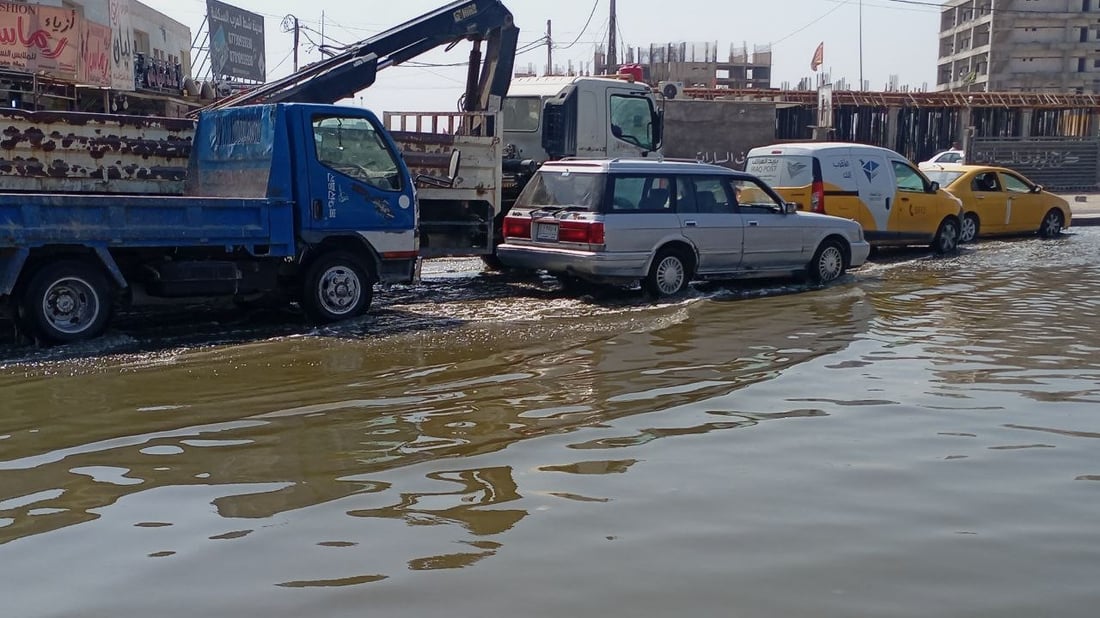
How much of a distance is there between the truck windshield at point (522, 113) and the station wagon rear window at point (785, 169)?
322 centimetres

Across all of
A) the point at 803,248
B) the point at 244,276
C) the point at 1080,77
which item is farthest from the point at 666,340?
the point at 1080,77

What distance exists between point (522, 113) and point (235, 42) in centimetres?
3944

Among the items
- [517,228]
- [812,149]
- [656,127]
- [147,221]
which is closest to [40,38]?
[656,127]

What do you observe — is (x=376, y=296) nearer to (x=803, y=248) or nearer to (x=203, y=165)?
(x=203, y=165)

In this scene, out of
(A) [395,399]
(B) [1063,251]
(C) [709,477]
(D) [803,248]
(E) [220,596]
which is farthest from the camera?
(B) [1063,251]

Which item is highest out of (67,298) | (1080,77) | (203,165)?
(1080,77)

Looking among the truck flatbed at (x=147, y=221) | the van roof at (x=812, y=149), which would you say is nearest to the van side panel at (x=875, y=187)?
the van roof at (x=812, y=149)

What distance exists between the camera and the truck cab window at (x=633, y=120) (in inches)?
612

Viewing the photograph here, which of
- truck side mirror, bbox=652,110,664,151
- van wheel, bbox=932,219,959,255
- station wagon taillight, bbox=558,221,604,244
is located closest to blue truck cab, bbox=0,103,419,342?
station wagon taillight, bbox=558,221,604,244

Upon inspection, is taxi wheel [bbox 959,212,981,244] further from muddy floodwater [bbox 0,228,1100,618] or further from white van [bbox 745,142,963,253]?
muddy floodwater [bbox 0,228,1100,618]

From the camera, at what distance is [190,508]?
16.1ft

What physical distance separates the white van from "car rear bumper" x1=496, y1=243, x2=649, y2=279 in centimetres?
492

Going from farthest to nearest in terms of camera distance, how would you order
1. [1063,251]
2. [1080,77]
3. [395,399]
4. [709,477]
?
[1080,77]
[1063,251]
[395,399]
[709,477]

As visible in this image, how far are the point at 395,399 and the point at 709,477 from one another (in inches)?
97.3
